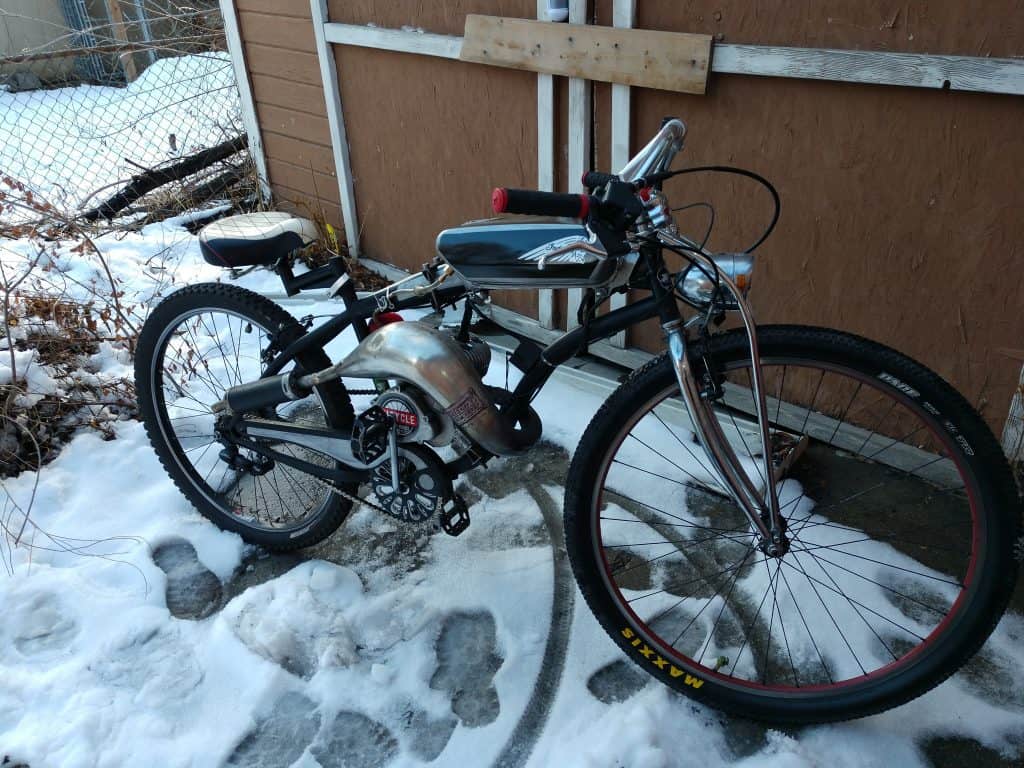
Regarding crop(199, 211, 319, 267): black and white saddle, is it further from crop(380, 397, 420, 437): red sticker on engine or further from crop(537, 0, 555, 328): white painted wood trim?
crop(537, 0, 555, 328): white painted wood trim

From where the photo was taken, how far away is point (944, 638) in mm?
1646

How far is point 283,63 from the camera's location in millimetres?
4184

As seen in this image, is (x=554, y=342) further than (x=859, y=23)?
No

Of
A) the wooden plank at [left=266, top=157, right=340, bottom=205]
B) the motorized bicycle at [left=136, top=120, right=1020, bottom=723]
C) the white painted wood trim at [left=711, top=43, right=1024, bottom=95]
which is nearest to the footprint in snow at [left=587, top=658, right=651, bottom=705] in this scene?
the motorized bicycle at [left=136, top=120, right=1020, bottom=723]

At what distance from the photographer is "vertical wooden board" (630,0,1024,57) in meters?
1.98

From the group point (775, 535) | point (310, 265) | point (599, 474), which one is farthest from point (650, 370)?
point (310, 265)

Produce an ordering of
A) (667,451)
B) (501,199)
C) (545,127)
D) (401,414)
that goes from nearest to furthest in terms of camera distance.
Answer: (501,199) < (401,414) < (667,451) < (545,127)

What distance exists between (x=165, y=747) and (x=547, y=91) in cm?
242

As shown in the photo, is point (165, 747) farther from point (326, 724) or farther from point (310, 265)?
point (310, 265)

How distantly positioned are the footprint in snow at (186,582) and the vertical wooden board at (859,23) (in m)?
2.26

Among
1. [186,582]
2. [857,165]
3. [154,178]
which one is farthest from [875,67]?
[154,178]

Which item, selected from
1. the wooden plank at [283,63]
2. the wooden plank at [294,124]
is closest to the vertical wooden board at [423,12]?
the wooden plank at [283,63]

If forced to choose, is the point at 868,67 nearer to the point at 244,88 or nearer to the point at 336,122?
the point at 336,122

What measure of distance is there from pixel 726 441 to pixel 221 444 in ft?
5.77
